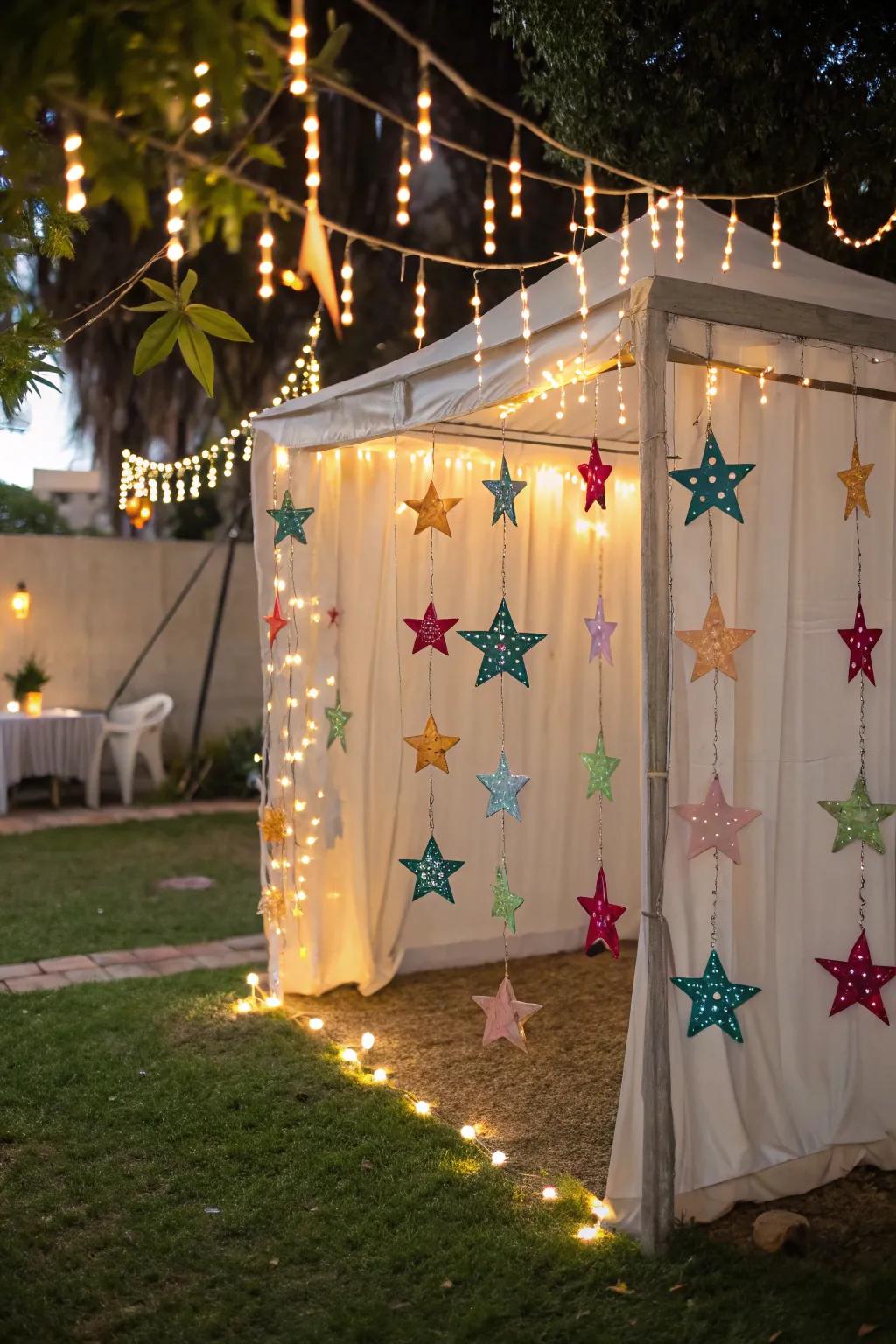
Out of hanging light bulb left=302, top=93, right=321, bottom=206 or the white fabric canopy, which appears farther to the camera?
the white fabric canopy

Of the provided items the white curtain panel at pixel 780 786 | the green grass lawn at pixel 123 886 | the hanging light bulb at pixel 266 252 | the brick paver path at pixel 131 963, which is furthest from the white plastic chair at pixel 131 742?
Answer: the hanging light bulb at pixel 266 252

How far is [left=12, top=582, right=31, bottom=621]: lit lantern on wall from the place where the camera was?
31.1ft

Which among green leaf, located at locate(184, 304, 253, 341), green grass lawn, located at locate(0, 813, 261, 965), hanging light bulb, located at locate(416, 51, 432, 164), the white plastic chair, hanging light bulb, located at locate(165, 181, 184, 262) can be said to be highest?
hanging light bulb, located at locate(416, 51, 432, 164)

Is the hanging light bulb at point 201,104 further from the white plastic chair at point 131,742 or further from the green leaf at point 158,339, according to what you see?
the white plastic chair at point 131,742

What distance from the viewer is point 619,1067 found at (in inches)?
161

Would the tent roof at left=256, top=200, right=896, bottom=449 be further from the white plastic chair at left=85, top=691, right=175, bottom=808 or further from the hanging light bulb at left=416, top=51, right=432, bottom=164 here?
the white plastic chair at left=85, top=691, right=175, bottom=808

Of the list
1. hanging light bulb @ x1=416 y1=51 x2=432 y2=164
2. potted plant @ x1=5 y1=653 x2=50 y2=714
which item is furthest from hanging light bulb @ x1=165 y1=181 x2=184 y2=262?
potted plant @ x1=5 y1=653 x2=50 y2=714

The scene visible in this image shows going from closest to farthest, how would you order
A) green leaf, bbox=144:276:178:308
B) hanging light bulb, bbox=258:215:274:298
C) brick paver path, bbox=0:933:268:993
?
1. green leaf, bbox=144:276:178:308
2. hanging light bulb, bbox=258:215:274:298
3. brick paver path, bbox=0:933:268:993

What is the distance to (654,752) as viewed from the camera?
2939mm

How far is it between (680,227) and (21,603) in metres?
7.41

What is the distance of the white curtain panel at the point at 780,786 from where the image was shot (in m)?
3.03

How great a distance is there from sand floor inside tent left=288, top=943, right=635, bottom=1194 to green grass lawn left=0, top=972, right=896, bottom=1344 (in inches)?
7.7

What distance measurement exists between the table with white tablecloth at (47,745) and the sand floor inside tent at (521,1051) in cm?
470

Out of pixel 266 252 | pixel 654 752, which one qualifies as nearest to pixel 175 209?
pixel 266 252
